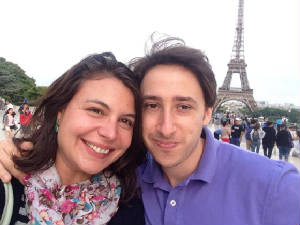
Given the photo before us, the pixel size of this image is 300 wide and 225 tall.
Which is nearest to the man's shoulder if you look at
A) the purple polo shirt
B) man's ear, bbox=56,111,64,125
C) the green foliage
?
the purple polo shirt

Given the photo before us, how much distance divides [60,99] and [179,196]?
1.23 meters

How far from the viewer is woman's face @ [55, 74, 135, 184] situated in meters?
1.94

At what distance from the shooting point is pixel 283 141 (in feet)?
29.6

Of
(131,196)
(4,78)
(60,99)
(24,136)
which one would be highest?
(4,78)

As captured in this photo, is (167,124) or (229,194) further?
(167,124)

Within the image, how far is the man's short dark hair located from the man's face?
0.06 metres

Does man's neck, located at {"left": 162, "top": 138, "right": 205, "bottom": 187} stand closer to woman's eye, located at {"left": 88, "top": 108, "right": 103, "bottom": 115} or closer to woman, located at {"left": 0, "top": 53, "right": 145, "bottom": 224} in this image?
woman, located at {"left": 0, "top": 53, "right": 145, "bottom": 224}

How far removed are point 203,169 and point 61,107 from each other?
1255mm

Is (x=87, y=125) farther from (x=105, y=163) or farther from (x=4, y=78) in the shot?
(x=4, y=78)

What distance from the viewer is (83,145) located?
1.96m

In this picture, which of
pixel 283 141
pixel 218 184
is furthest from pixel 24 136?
pixel 283 141

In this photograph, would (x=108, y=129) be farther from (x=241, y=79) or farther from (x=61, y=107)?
(x=241, y=79)

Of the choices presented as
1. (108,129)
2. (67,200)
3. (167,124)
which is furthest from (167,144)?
(67,200)

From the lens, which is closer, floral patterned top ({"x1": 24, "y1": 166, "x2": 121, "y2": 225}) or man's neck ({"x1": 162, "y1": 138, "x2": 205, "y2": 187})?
floral patterned top ({"x1": 24, "y1": 166, "x2": 121, "y2": 225})
